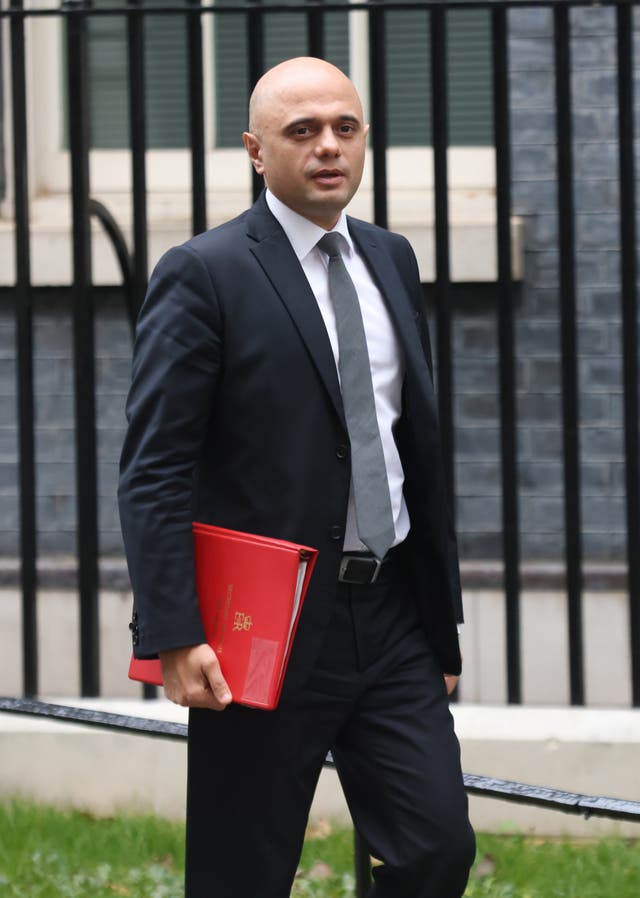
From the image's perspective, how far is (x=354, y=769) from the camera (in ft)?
9.48

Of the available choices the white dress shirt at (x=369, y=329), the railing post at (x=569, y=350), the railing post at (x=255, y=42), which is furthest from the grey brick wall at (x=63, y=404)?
the white dress shirt at (x=369, y=329)

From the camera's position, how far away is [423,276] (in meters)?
6.45

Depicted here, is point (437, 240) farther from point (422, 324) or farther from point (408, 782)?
point (408, 782)

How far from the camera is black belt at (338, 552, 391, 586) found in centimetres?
282

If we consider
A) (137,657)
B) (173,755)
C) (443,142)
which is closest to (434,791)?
(137,657)

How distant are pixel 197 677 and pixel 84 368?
2.28m

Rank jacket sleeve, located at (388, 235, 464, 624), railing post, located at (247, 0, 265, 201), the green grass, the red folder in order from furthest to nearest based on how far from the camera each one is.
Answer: railing post, located at (247, 0, 265, 201) < the green grass < jacket sleeve, located at (388, 235, 464, 624) < the red folder

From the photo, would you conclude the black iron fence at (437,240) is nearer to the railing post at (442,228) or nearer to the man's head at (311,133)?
the railing post at (442,228)

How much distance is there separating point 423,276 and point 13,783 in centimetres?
264

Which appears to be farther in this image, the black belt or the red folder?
the black belt

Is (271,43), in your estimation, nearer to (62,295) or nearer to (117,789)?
(62,295)

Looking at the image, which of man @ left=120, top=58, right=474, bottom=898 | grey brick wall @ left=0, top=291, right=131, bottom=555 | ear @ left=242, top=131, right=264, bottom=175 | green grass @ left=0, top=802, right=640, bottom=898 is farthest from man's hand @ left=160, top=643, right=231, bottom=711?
grey brick wall @ left=0, top=291, right=131, bottom=555

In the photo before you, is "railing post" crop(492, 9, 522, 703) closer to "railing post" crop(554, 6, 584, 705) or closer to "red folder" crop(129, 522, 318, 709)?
"railing post" crop(554, 6, 584, 705)

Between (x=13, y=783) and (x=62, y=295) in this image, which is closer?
(x=13, y=783)
